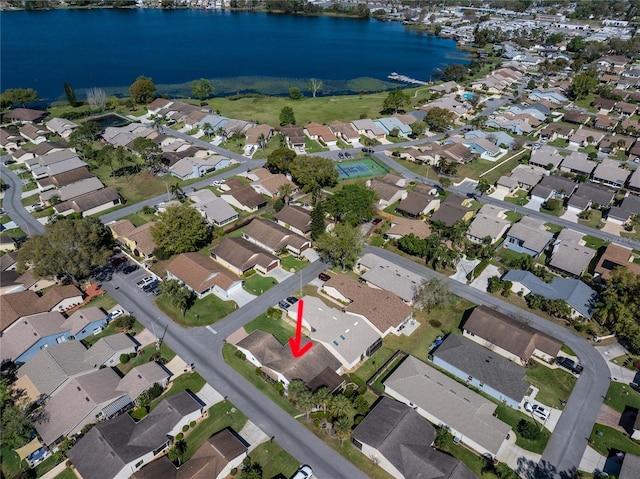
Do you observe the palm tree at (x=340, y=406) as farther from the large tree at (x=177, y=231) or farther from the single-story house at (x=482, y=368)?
the large tree at (x=177, y=231)

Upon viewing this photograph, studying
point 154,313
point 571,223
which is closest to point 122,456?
point 154,313

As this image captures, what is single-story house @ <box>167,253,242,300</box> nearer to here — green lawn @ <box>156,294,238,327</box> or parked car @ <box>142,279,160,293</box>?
green lawn @ <box>156,294,238,327</box>

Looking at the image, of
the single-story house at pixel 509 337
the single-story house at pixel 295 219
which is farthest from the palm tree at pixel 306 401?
the single-story house at pixel 295 219

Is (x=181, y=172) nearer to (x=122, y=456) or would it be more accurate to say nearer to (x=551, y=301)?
(x=122, y=456)

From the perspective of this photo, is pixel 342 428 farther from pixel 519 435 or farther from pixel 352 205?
pixel 352 205

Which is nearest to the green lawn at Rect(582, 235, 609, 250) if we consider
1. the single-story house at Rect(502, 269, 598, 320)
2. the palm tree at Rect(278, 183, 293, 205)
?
the single-story house at Rect(502, 269, 598, 320)

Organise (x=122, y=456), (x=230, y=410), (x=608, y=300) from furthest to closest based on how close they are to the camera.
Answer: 1. (x=608, y=300)
2. (x=230, y=410)
3. (x=122, y=456)

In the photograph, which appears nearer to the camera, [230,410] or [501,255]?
[230,410]

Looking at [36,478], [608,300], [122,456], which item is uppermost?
[608,300]

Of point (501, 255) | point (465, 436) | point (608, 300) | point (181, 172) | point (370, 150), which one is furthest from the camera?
point (370, 150)

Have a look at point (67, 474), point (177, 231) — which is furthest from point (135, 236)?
point (67, 474)
